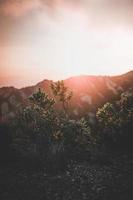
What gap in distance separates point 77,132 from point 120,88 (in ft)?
377

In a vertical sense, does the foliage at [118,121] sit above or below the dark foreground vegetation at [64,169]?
above

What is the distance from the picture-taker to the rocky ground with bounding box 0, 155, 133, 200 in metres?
21.3

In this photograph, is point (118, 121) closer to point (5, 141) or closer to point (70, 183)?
point (5, 141)

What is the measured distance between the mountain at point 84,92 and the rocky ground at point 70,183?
98.2m

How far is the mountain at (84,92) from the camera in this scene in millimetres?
135875

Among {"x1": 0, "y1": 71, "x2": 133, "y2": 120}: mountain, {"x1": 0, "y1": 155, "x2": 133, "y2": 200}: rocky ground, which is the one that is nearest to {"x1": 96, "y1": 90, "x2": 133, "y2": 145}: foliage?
{"x1": 0, "y1": 155, "x2": 133, "y2": 200}: rocky ground

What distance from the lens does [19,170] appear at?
28.0 meters

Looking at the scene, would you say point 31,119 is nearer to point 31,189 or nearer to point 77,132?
point 77,132

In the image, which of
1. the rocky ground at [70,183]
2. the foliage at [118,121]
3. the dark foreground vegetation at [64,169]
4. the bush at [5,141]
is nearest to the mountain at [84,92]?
the foliage at [118,121]

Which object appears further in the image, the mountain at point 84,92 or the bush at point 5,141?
the mountain at point 84,92

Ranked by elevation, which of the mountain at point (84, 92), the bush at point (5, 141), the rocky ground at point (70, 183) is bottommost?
the rocky ground at point (70, 183)

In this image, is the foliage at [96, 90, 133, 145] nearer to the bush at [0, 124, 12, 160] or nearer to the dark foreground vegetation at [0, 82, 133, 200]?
the dark foreground vegetation at [0, 82, 133, 200]

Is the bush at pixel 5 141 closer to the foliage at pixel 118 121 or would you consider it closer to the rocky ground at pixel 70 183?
the rocky ground at pixel 70 183

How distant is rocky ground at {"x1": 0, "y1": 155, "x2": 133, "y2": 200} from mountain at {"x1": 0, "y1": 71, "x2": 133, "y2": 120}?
9819 cm
